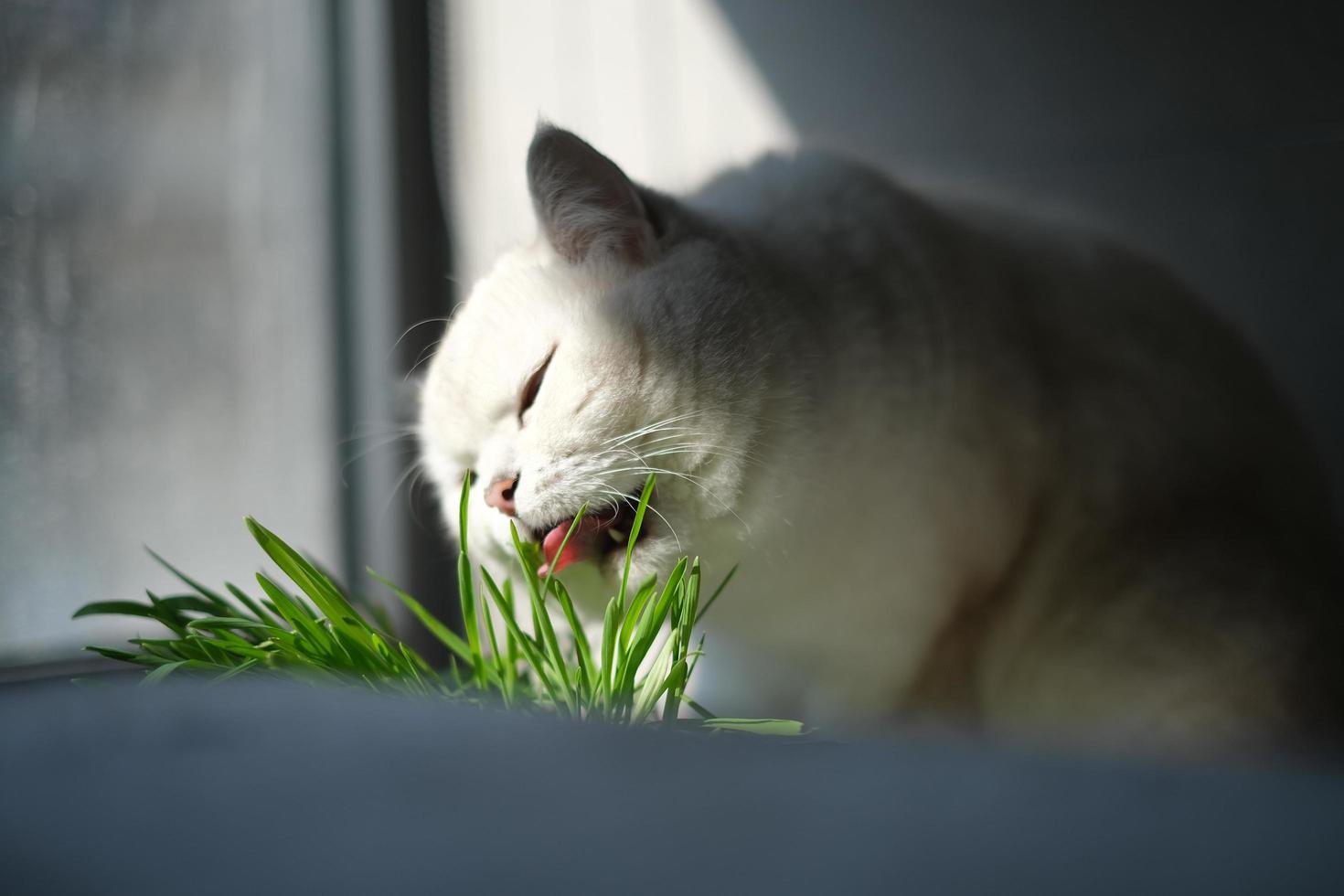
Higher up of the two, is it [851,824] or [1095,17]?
[1095,17]

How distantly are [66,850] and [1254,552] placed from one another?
1179 millimetres

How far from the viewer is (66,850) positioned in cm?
44

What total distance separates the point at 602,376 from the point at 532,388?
0.33ft

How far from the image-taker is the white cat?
0.99 metres

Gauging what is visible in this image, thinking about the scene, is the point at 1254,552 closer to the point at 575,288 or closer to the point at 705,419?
the point at 705,419

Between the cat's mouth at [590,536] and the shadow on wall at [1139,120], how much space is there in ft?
2.30

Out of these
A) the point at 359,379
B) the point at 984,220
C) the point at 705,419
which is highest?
the point at 984,220

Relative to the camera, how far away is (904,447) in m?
1.13

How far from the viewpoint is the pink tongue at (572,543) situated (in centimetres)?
96

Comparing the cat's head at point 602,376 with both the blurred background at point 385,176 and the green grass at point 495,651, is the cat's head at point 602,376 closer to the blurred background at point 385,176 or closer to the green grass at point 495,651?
the green grass at point 495,651

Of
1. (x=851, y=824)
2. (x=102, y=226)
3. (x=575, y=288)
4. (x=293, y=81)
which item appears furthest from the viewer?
(x=293, y=81)

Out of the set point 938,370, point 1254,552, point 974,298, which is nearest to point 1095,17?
point 974,298

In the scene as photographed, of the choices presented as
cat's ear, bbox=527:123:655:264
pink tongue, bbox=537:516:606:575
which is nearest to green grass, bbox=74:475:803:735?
pink tongue, bbox=537:516:606:575

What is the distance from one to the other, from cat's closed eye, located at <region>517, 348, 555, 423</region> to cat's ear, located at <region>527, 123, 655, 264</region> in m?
0.16
